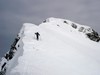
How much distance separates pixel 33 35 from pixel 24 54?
915 centimetres

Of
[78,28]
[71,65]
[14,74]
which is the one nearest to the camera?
[14,74]

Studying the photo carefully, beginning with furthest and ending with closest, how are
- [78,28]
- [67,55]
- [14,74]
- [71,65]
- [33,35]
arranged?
[78,28]
[33,35]
[67,55]
[71,65]
[14,74]

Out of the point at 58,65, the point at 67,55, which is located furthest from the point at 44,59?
the point at 67,55

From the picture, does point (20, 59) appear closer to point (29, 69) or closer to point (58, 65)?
point (29, 69)

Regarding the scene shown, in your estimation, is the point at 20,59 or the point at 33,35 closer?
the point at 20,59

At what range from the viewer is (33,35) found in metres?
30.9

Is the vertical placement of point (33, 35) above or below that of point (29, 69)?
above

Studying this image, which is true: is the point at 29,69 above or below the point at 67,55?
below

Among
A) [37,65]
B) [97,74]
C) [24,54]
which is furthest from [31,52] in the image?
[97,74]

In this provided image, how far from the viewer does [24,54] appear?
22047 millimetres

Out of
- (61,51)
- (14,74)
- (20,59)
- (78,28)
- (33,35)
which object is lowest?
(14,74)

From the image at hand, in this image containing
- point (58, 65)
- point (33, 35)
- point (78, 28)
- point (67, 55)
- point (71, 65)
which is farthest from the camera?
point (78, 28)

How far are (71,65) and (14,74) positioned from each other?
6.86 m

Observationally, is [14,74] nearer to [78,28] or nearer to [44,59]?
[44,59]
